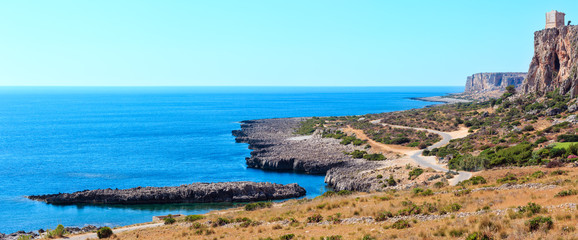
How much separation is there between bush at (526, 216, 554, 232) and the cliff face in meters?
66.0

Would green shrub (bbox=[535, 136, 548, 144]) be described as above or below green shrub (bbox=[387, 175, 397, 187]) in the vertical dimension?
above

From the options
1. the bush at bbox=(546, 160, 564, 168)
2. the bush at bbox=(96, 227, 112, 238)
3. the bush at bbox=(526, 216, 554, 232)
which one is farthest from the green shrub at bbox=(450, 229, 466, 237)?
the bush at bbox=(546, 160, 564, 168)

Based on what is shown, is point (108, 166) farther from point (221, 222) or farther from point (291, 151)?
point (221, 222)

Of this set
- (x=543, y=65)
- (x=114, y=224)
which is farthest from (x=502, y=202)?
(x=543, y=65)

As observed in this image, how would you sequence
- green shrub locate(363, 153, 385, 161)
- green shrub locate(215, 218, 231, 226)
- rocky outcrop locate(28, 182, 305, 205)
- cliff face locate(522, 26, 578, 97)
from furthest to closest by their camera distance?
cliff face locate(522, 26, 578, 97), green shrub locate(363, 153, 385, 161), rocky outcrop locate(28, 182, 305, 205), green shrub locate(215, 218, 231, 226)

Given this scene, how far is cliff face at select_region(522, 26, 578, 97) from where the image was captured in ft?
252

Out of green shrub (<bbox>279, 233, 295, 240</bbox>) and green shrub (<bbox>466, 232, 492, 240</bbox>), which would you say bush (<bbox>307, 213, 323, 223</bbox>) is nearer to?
green shrub (<bbox>279, 233, 295, 240</bbox>)

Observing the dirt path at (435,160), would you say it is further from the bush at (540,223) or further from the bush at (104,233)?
the bush at (104,233)

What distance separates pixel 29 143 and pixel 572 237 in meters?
111

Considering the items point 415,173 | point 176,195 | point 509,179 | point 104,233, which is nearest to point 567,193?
point 509,179

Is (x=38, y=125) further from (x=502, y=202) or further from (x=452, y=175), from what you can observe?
(x=502, y=202)

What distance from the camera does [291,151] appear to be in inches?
3354

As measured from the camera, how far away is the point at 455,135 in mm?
83750

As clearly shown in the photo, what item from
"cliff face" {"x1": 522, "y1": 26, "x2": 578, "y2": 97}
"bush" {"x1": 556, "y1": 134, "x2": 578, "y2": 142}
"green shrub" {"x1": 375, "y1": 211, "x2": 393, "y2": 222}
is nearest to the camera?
"green shrub" {"x1": 375, "y1": 211, "x2": 393, "y2": 222}
